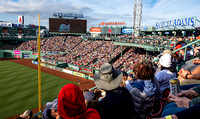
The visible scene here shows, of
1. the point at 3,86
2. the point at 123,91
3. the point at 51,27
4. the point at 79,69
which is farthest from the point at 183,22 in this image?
the point at 51,27

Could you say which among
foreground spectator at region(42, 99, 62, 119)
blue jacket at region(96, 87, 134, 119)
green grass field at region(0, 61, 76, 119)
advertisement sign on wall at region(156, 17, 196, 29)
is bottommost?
green grass field at region(0, 61, 76, 119)

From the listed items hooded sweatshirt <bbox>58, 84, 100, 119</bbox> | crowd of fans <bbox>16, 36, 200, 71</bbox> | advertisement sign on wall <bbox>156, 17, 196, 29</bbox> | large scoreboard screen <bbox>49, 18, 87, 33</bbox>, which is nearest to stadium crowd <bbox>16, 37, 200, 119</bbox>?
hooded sweatshirt <bbox>58, 84, 100, 119</bbox>

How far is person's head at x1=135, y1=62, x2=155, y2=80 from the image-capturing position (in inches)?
108

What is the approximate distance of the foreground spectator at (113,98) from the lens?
80.3 inches

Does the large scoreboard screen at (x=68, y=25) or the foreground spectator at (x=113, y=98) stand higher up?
the large scoreboard screen at (x=68, y=25)

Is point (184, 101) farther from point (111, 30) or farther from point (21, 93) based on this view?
point (111, 30)

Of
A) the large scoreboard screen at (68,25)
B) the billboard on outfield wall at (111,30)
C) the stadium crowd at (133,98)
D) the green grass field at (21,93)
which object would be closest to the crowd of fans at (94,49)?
the large scoreboard screen at (68,25)

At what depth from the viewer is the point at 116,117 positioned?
2.11 m

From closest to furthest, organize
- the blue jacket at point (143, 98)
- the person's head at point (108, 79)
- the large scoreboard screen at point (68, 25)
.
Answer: the person's head at point (108, 79), the blue jacket at point (143, 98), the large scoreboard screen at point (68, 25)

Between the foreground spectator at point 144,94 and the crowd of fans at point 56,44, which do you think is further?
the crowd of fans at point 56,44

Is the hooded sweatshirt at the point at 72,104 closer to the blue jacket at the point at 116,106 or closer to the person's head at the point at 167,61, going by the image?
the blue jacket at the point at 116,106

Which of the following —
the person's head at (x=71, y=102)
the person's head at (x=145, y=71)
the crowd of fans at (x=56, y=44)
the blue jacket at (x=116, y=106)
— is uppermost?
the crowd of fans at (x=56, y=44)

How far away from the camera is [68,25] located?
159ft

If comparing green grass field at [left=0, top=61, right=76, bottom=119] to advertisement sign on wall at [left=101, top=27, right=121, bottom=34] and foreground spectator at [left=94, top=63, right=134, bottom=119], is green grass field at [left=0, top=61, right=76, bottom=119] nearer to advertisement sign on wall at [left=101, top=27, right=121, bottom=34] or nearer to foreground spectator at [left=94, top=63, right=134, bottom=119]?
foreground spectator at [left=94, top=63, right=134, bottom=119]
